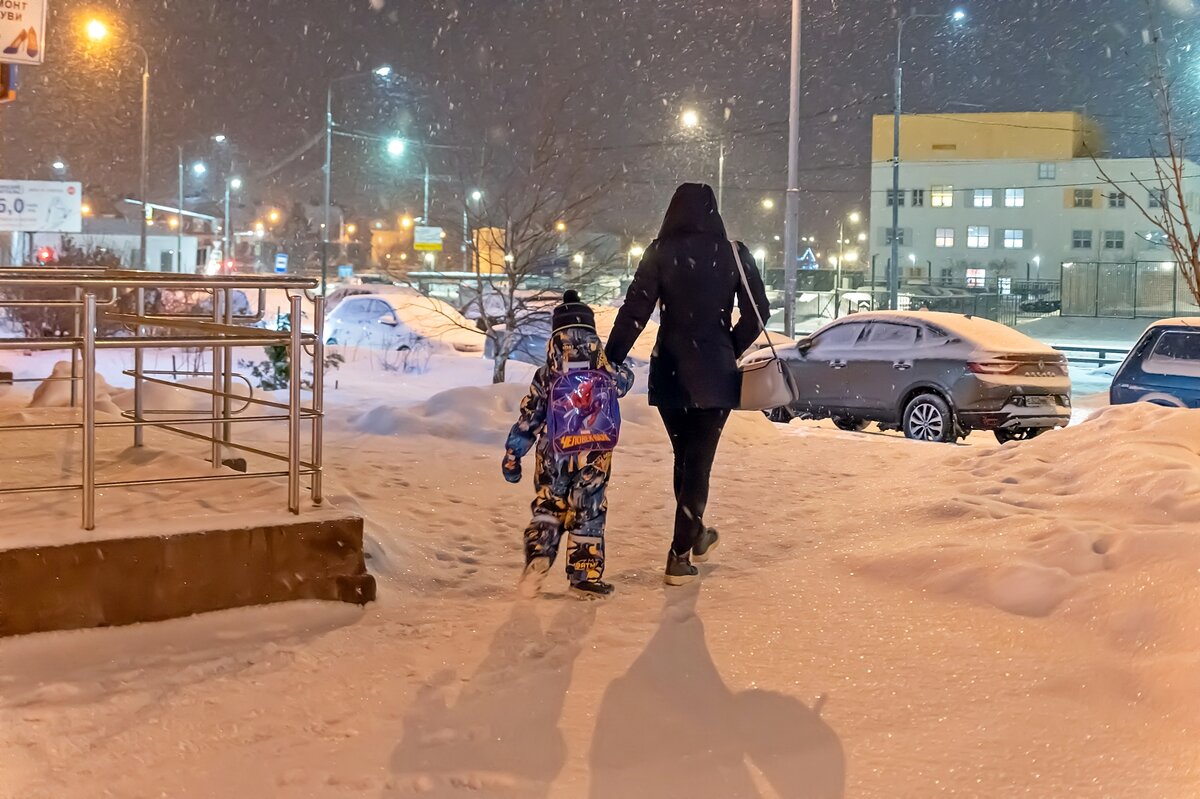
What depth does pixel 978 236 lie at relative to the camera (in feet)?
214

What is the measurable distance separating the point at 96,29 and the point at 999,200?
49580 millimetres

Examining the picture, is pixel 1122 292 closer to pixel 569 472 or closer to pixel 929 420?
pixel 929 420

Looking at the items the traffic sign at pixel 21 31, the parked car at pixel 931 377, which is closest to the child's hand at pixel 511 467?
the traffic sign at pixel 21 31

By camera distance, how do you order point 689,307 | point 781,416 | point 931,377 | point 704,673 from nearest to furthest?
1. point 704,673
2. point 689,307
3. point 931,377
4. point 781,416

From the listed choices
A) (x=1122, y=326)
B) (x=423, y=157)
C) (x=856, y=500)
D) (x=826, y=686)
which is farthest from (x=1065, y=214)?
(x=826, y=686)

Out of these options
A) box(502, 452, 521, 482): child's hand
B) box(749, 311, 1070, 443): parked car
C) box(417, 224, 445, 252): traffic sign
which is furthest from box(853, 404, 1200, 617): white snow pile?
box(417, 224, 445, 252): traffic sign

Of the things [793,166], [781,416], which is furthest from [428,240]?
[781,416]

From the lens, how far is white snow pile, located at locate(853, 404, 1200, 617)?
5406 millimetres

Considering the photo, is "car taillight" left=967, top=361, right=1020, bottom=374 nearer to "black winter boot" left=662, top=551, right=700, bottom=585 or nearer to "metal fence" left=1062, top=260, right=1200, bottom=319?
"black winter boot" left=662, top=551, right=700, bottom=585

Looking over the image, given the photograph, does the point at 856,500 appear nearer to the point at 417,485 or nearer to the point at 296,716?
the point at 417,485

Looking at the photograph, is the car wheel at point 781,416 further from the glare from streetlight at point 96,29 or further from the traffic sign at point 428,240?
the traffic sign at point 428,240

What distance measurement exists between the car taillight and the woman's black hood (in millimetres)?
7100

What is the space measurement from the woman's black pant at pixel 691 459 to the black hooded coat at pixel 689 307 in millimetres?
82

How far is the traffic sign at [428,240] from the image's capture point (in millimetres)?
56309
